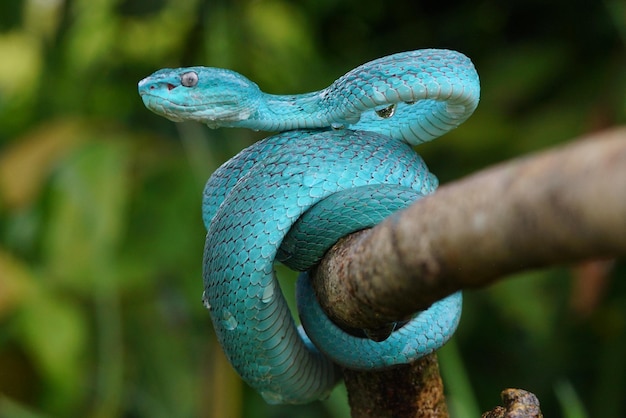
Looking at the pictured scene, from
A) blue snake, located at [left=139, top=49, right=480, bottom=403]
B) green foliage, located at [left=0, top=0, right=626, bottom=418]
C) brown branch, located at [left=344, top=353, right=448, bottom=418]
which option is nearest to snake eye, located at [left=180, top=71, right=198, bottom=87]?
blue snake, located at [left=139, top=49, right=480, bottom=403]

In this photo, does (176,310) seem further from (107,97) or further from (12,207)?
(107,97)

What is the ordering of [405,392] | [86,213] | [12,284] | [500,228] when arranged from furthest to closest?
[86,213], [12,284], [405,392], [500,228]

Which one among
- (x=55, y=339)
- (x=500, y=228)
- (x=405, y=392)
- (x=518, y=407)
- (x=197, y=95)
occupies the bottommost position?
(x=55, y=339)

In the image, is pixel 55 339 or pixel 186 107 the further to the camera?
pixel 55 339

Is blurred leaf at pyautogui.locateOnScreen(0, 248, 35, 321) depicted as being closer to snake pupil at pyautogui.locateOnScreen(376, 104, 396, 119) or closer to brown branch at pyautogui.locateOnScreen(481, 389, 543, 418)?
snake pupil at pyautogui.locateOnScreen(376, 104, 396, 119)

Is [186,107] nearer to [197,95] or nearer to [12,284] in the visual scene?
[197,95]

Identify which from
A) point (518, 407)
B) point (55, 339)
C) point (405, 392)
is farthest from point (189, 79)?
point (55, 339)

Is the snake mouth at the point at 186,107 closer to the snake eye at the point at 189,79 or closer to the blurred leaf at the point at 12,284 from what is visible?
the snake eye at the point at 189,79
